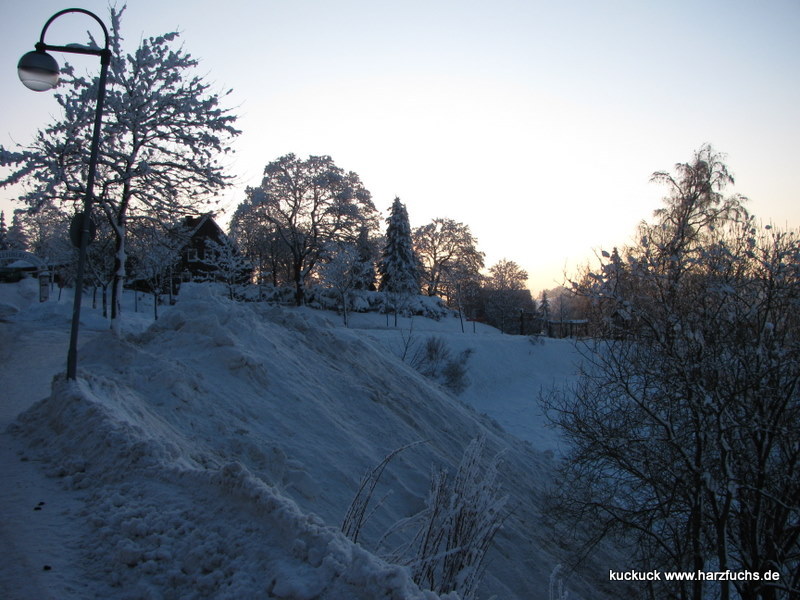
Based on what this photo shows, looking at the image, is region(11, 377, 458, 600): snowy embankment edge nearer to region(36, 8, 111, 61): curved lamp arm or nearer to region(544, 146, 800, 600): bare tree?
region(36, 8, 111, 61): curved lamp arm

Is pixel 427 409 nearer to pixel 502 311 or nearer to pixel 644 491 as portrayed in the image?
pixel 644 491

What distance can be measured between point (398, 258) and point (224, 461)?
1546 inches

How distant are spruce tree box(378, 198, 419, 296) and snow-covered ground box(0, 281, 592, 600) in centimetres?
2910

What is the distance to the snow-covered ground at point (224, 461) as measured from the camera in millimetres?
2906

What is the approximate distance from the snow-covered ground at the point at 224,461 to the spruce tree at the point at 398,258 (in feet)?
95.5

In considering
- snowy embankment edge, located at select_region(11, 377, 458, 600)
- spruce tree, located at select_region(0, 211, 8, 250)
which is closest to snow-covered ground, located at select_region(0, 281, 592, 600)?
snowy embankment edge, located at select_region(11, 377, 458, 600)

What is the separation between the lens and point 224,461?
6000 millimetres

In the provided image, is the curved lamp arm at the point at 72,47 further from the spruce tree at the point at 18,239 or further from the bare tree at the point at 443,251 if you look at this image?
the spruce tree at the point at 18,239

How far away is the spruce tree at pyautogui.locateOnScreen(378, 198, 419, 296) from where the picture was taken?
144ft

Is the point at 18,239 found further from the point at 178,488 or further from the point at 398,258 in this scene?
the point at 178,488

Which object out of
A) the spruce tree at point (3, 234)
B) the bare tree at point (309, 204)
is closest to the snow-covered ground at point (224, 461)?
the bare tree at point (309, 204)

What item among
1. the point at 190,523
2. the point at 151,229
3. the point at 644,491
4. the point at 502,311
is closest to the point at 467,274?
the point at 502,311

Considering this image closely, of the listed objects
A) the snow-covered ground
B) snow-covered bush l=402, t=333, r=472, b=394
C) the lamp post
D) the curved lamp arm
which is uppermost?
the curved lamp arm

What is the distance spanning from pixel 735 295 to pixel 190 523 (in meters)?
6.48
